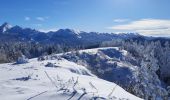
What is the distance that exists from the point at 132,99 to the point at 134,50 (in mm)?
146612

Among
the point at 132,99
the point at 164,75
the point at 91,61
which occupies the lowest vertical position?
the point at 164,75

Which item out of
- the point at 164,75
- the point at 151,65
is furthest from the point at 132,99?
the point at 164,75

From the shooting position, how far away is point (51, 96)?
9555 millimetres

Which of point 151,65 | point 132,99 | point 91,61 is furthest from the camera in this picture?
point 91,61

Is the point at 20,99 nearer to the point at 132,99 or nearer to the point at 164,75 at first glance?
the point at 132,99

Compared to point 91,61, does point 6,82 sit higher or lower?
higher

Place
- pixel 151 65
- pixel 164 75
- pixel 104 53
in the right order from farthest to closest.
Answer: pixel 104 53 → pixel 164 75 → pixel 151 65

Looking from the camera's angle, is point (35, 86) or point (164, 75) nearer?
point (35, 86)

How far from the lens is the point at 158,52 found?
146750mm

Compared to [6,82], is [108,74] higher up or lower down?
lower down

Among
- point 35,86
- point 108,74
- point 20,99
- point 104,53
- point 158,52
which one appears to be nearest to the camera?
point 20,99

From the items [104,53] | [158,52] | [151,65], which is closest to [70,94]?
[151,65]

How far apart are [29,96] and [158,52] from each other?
14232 centimetres

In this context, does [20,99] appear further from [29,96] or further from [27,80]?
[27,80]
